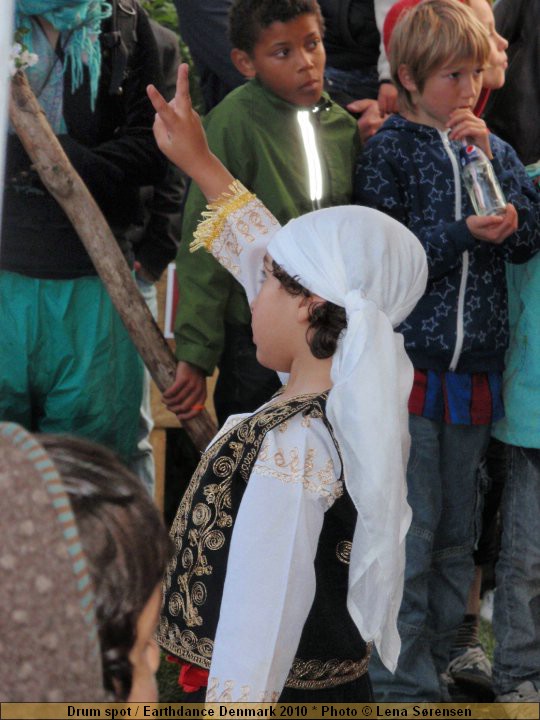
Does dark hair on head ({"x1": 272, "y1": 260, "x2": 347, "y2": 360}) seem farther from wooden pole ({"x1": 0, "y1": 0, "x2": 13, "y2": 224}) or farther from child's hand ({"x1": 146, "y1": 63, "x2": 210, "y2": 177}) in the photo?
wooden pole ({"x1": 0, "y1": 0, "x2": 13, "y2": 224})

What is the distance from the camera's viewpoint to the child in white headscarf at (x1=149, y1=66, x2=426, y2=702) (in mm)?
1848

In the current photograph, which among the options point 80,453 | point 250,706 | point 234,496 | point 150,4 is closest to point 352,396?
point 234,496

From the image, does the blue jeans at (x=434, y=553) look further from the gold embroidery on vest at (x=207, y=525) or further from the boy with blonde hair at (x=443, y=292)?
the gold embroidery on vest at (x=207, y=525)

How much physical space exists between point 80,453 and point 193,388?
1.64 meters

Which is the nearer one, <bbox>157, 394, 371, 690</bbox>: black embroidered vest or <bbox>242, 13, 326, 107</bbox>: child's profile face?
<bbox>157, 394, 371, 690</bbox>: black embroidered vest

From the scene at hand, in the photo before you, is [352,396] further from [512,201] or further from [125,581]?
[512,201]

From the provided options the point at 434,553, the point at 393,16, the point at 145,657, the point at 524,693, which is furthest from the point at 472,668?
the point at 145,657

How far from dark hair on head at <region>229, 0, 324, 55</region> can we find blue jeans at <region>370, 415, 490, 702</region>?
1.08 meters

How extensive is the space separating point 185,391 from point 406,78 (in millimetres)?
1027

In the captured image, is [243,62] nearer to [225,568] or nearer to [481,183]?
[481,183]

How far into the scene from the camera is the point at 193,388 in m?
2.91

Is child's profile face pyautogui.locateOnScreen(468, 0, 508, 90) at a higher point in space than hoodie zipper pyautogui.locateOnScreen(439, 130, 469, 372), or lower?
higher

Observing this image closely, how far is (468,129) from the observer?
2.94 m

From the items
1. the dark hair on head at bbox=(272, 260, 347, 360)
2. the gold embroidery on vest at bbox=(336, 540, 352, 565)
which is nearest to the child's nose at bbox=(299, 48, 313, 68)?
the dark hair on head at bbox=(272, 260, 347, 360)
